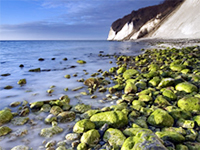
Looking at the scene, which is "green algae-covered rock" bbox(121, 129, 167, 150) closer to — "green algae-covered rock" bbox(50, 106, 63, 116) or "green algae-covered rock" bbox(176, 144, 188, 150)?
"green algae-covered rock" bbox(176, 144, 188, 150)

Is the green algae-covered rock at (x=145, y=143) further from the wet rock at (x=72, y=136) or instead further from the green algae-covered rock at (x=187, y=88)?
the green algae-covered rock at (x=187, y=88)

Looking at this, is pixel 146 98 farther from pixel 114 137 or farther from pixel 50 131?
pixel 50 131

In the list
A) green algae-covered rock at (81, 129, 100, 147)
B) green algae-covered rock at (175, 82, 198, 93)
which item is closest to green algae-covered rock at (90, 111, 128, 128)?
green algae-covered rock at (81, 129, 100, 147)

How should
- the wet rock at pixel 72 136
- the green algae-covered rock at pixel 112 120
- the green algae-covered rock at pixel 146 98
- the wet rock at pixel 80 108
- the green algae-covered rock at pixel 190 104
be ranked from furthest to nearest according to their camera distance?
the green algae-covered rock at pixel 146 98 → the wet rock at pixel 80 108 → the green algae-covered rock at pixel 190 104 → the green algae-covered rock at pixel 112 120 → the wet rock at pixel 72 136

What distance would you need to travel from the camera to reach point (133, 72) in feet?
22.7

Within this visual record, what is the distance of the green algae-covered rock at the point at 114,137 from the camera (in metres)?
2.52

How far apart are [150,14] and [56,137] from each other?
7948cm

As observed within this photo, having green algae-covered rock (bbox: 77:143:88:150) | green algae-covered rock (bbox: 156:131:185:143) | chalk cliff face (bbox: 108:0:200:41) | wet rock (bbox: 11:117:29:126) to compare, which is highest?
chalk cliff face (bbox: 108:0:200:41)

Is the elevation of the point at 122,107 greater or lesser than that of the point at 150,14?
lesser

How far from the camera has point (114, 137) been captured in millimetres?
2604

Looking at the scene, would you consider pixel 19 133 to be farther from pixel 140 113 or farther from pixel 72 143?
pixel 140 113

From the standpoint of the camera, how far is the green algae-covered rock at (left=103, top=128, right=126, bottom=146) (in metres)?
2.52

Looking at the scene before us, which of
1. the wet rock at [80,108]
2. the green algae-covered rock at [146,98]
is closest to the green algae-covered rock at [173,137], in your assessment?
the green algae-covered rock at [146,98]

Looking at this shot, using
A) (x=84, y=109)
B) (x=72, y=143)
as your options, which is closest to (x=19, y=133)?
(x=72, y=143)
